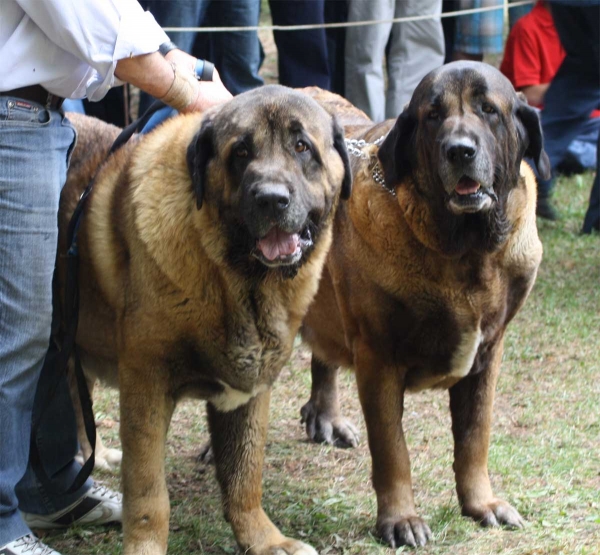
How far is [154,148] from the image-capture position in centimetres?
355

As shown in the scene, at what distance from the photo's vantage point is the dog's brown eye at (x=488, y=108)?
365 centimetres

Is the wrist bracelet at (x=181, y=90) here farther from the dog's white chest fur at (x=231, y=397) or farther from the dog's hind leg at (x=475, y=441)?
the dog's hind leg at (x=475, y=441)

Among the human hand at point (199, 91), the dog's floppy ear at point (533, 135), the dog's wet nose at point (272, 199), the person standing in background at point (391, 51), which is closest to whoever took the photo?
the dog's wet nose at point (272, 199)

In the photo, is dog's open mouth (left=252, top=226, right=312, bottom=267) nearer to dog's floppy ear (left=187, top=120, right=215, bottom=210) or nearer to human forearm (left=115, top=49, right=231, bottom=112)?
dog's floppy ear (left=187, top=120, right=215, bottom=210)

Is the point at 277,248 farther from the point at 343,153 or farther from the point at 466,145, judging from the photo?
the point at 466,145

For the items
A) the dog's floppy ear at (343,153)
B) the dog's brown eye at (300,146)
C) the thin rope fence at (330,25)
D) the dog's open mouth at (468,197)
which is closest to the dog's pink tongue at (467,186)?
the dog's open mouth at (468,197)

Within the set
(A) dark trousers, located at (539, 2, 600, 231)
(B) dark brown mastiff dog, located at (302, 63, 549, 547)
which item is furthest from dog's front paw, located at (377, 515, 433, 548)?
(A) dark trousers, located at (539, 2, 600, 231)

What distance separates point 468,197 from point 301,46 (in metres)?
4.20

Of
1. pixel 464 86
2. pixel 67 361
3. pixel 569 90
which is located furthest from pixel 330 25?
pixel 67 361

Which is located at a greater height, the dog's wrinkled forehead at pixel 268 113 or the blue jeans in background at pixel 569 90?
the dog's wrinkled forehead at pixel 268 113

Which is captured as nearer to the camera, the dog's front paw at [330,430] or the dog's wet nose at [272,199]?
the dog's wet nose at [272,199]

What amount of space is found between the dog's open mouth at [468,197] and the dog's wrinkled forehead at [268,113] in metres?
0.55

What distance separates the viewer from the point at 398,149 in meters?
3.85

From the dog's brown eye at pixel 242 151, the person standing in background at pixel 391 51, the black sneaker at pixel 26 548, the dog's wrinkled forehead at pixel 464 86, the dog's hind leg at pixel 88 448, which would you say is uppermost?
the dog's wrinkled forehead at pixel 464 86
